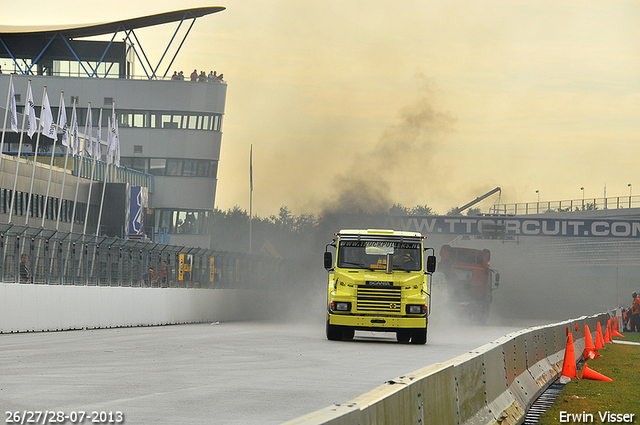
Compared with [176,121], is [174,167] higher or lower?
lower

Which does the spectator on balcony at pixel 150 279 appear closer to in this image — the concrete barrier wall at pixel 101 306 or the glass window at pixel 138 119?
the concrete barrier wall at pixel 101 306

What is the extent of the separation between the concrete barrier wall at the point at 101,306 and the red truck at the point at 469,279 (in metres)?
9.86

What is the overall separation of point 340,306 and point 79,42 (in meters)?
69.9

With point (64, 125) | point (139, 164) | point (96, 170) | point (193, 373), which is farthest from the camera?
point (139, 164)

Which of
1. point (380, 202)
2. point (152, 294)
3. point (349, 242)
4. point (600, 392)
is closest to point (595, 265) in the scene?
point (380, 202)

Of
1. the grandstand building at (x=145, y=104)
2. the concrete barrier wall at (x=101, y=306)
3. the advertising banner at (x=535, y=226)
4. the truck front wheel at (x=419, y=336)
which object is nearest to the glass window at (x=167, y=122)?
the grandstand building at (x=145, y=104)

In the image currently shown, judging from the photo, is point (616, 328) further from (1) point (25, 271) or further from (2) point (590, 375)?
(1) point (25, 271)

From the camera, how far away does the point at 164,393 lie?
11055 mm

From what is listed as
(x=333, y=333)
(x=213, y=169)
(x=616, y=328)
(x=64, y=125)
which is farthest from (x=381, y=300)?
(x=213, y=169)

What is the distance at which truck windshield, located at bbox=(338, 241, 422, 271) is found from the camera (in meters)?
22.2

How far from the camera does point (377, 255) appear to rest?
73.3 feet

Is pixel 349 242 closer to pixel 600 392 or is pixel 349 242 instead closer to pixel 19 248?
pixel 19 248

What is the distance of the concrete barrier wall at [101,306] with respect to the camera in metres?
22.8

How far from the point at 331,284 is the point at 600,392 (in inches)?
374
